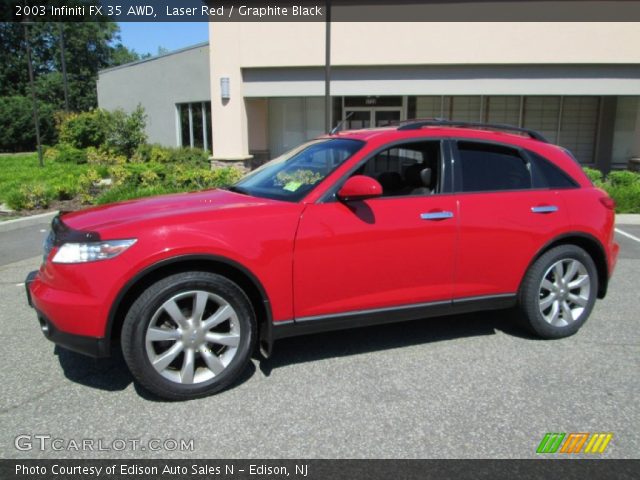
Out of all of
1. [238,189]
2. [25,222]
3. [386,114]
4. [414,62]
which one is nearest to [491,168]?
[238,189]

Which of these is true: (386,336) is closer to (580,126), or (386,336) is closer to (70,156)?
(580,126)

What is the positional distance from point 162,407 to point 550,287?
317 cm

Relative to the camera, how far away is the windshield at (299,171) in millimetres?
3811

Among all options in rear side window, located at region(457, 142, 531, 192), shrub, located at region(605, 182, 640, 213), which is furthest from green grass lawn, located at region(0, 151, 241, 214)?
shrub, located at region(605, 182, 640, 213)

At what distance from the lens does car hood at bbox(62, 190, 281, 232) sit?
3.37m

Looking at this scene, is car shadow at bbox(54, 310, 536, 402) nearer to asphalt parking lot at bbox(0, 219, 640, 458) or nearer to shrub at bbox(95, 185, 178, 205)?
asphalt parking lot at bbox(0, 219, 640, 458)

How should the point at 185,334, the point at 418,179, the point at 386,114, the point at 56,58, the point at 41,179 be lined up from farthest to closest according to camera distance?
the point at 56,58, the point at 386,114, the point at 41,179, the point at 418,179, the point at 185,334

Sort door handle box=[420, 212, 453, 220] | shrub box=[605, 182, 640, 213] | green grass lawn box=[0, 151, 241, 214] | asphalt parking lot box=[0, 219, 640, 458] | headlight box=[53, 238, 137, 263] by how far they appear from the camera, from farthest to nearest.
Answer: shrub box=[605, 182, 640, 213]
green grass lawn box=[0, 151, 241, 214]
door handle box=[420, 212, 453, 220]
headlight box=[53, 238, 137, 263]
asphalt parking lot box=[0, 219, 640, 458]

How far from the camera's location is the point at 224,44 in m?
15.3

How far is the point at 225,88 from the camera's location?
15367mm

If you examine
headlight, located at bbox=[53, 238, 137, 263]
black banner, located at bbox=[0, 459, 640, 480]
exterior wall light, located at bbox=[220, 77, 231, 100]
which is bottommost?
black banner, located at bbox=[0, 459, 640, 480]

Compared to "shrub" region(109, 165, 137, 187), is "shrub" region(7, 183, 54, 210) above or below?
below

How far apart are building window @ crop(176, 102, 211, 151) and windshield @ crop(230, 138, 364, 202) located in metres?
16.1

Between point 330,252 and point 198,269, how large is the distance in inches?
34.8
